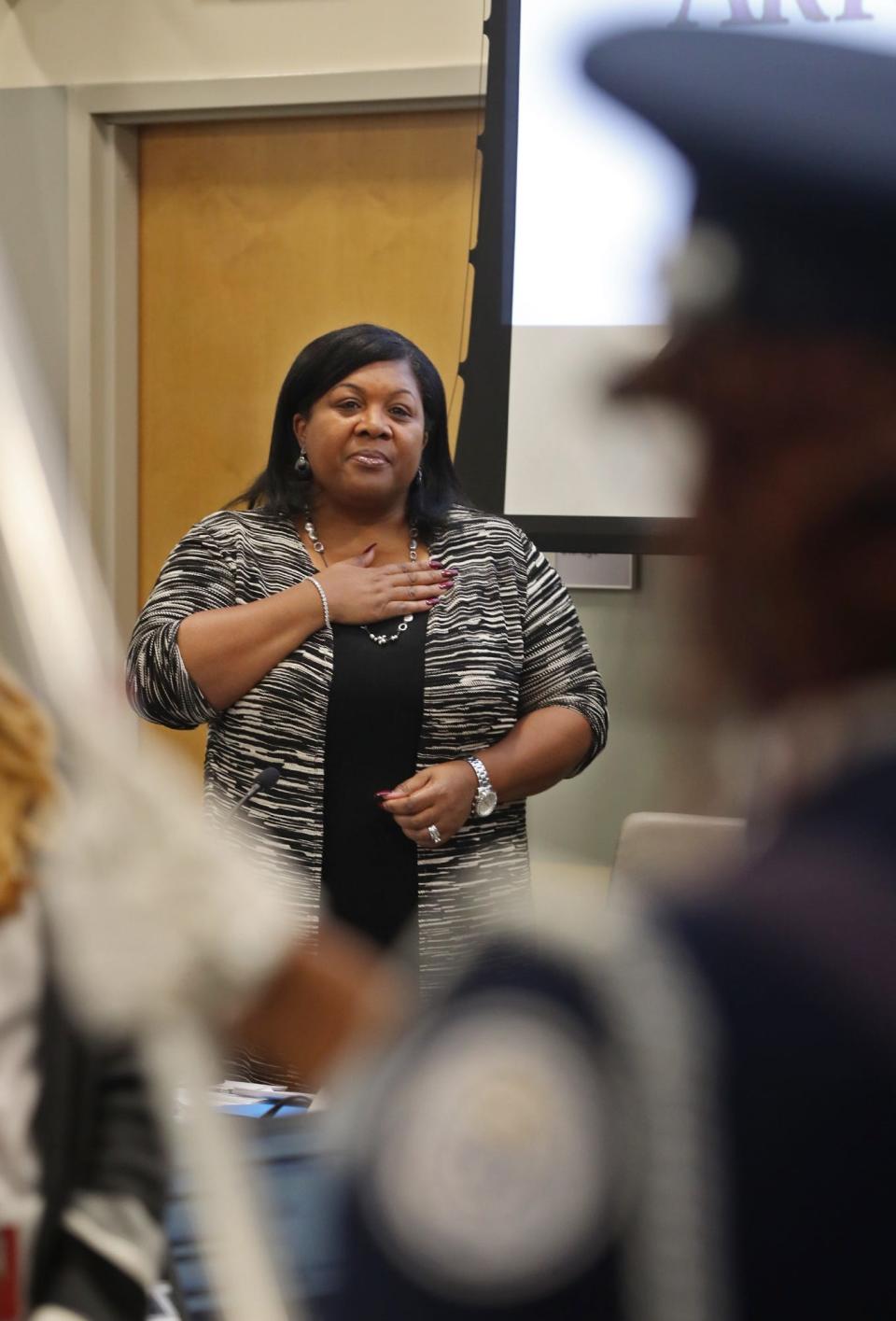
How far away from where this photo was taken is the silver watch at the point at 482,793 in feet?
5.12

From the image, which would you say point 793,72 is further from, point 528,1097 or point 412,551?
point 412,551

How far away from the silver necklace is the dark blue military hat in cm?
117

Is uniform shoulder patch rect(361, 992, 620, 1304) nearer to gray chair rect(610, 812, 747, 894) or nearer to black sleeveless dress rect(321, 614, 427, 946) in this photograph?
gray chair rect(610, 812, 747, 894)

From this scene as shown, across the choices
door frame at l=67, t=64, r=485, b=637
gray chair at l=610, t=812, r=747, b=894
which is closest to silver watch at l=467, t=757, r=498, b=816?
gray chair at l=610, t=812, r=747, b=894

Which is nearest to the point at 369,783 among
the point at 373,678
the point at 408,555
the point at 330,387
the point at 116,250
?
the point at 373,678

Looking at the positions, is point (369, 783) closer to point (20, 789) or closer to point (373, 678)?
point (373, 678)

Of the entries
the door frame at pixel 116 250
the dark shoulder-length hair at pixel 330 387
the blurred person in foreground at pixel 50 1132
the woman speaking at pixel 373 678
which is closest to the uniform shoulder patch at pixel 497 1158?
the blurred person in foreground at pixel 50 1132

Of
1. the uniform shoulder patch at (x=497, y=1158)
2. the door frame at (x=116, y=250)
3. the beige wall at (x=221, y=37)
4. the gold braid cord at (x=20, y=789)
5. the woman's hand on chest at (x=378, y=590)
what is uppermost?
the beige wall at (x=221, y=37)

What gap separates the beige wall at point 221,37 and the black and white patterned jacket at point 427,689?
1359 millimetres

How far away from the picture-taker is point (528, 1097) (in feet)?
1.24

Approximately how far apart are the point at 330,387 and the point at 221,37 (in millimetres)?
1407

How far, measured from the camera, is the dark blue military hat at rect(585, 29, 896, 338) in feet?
1.25

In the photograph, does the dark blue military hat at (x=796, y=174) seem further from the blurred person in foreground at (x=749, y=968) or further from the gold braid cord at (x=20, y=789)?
the gold braid cord at (x=20, y=789)

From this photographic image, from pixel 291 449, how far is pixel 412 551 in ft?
0.66
